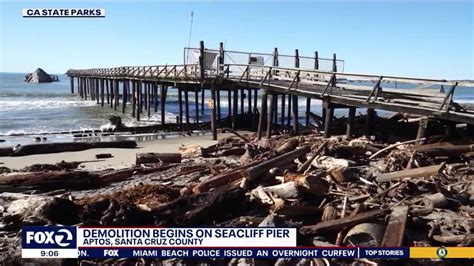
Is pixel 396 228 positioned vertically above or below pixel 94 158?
above

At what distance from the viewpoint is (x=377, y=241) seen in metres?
6.03

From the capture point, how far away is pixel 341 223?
632 cm

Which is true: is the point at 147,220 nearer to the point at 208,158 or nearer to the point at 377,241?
the point at 377,241

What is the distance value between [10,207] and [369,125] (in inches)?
411

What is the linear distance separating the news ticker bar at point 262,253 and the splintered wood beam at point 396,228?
4.6 inches

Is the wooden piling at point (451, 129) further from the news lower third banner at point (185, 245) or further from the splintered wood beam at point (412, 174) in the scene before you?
the news lower third banner at point (185, 245)

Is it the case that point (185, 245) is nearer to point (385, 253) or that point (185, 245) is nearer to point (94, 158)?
point (385, 253)

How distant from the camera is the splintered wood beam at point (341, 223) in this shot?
20.7 feet

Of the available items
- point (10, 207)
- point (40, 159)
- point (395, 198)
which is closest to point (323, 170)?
point (395, 198)

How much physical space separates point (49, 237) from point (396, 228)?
16.4ft

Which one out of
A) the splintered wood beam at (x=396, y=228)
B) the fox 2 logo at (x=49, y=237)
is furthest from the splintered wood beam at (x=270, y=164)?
the fox 2 logo at (x=49, y=237)

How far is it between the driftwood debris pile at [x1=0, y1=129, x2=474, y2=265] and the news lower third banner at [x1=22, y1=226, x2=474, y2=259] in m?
0.20

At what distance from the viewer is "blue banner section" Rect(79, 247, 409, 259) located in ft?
19.0

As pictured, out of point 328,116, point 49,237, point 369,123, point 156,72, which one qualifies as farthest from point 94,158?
point 156,72
